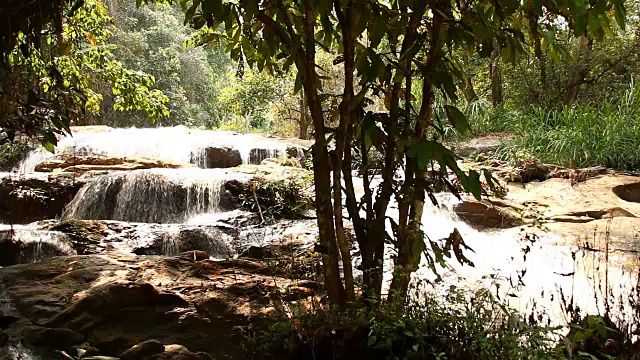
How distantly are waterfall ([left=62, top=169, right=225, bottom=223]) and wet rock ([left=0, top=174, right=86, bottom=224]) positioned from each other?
7.2 inches

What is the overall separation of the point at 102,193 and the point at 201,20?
17.0 ft

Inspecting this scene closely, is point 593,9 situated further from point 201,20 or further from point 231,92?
point 231,92

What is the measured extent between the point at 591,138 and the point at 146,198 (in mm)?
7554

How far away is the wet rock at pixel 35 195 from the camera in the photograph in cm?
675

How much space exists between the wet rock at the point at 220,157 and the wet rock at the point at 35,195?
3471mm

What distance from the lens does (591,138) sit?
28.9ft

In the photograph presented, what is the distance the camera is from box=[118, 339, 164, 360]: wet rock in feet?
6.98

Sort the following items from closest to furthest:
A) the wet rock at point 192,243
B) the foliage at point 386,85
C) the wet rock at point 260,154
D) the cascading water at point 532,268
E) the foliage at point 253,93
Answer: the foliage at point 386,85, the cascading water at point 532,268, the wet rock at point 192,243, the wet rock at point 260,154, the foliage at point 253,93

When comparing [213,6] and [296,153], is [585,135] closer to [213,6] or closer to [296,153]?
[296,153]

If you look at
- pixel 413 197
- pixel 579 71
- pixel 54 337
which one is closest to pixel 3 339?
pixel 54 337

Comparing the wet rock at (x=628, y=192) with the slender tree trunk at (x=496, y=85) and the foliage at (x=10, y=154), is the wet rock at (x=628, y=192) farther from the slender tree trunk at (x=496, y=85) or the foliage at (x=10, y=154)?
the foliage at (x=10, y=154)

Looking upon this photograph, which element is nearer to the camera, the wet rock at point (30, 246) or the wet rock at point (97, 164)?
the wet rock at point (30, 246)

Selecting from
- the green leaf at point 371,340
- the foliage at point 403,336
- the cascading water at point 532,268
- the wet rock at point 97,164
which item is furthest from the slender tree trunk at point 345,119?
the wet rock at point 97,164

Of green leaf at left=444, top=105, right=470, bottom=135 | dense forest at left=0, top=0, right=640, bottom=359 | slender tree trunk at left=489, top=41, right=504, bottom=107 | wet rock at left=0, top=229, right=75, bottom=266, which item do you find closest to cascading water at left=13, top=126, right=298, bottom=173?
wet rock at left=0, top=229, right=75, bottom=266
